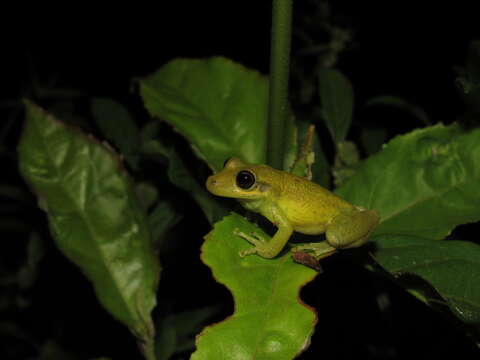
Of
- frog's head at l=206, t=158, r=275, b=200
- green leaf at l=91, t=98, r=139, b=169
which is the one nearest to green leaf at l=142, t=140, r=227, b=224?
frog's head at l=206, t=158, r=275, b=200

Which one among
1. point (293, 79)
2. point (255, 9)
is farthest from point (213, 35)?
point (293, 79)

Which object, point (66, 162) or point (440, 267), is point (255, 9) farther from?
point (440, 267)

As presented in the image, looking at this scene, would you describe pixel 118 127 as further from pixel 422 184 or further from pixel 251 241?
pixel 422 184

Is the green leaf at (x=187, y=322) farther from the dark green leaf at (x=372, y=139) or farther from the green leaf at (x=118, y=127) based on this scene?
the dark green leaf at (x=372, y=139)

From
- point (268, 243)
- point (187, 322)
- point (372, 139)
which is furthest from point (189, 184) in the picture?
point (372, 139)

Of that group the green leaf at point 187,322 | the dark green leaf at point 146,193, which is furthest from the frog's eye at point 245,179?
the green leaf at point 187,322
